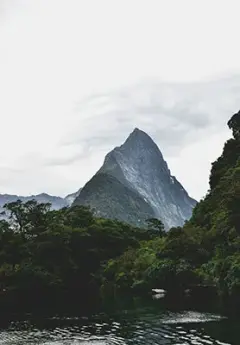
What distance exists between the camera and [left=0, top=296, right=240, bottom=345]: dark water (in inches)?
1312

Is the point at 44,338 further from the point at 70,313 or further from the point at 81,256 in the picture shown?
the point at 81,256

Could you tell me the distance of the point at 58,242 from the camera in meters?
81.9

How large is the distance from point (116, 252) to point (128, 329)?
53.4 meters

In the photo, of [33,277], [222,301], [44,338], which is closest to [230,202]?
[222,301]

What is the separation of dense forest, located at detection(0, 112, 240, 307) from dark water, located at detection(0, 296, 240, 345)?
10.6m

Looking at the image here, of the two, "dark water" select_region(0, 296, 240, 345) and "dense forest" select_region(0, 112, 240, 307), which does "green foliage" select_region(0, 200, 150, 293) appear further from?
"dark water" select_region(0, 296, 240, 345)

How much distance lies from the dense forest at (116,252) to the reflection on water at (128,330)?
35.8 ft

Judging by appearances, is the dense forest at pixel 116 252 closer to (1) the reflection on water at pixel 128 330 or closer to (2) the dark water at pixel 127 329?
Result: (2) the dark water at pixel 127 329

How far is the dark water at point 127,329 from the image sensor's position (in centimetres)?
3331

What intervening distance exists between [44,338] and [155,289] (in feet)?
110

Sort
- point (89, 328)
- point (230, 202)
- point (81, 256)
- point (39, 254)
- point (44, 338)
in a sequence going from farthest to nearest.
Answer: point (81, 256) → point (39, 254) → point (230, 202) → point (89, 328) → point (44, 338)

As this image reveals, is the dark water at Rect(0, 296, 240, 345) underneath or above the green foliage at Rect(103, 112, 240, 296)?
underneath

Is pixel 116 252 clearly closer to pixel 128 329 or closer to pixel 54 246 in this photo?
pixel 54 246

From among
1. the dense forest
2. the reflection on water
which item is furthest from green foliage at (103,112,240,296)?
the reflection on water
